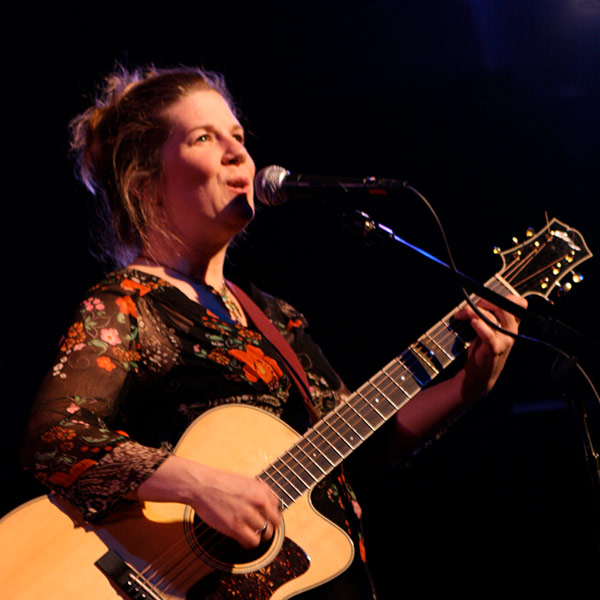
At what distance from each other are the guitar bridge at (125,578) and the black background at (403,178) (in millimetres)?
1214

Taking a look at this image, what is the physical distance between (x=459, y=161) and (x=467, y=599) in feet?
7.70

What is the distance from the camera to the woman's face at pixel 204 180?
2184 millimetres

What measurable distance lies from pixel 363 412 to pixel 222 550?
1.99 ft

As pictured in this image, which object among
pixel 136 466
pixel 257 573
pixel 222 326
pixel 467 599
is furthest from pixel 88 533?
pixel 467 599

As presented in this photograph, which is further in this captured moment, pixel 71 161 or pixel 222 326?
pixel 71 161

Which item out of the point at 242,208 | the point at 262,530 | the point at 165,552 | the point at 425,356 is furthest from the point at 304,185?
the point at 165,552

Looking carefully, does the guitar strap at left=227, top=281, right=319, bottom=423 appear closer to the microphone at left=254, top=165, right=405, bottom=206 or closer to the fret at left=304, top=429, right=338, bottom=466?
the fret at left=304, top=429, right=338, bottom=466

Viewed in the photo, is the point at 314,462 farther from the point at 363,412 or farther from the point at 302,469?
the point at 363,412

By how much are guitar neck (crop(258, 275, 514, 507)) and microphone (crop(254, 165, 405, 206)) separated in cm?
65

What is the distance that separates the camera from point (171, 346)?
187cm

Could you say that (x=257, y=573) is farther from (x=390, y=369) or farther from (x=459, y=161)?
(x=459, y=161)

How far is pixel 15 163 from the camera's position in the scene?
10.1 feet

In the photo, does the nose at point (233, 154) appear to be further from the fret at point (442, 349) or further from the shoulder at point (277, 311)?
the fret at point (442, 349)

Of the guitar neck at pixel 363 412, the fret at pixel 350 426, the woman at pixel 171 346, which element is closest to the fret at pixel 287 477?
the guitar neck at pixel 363 412
